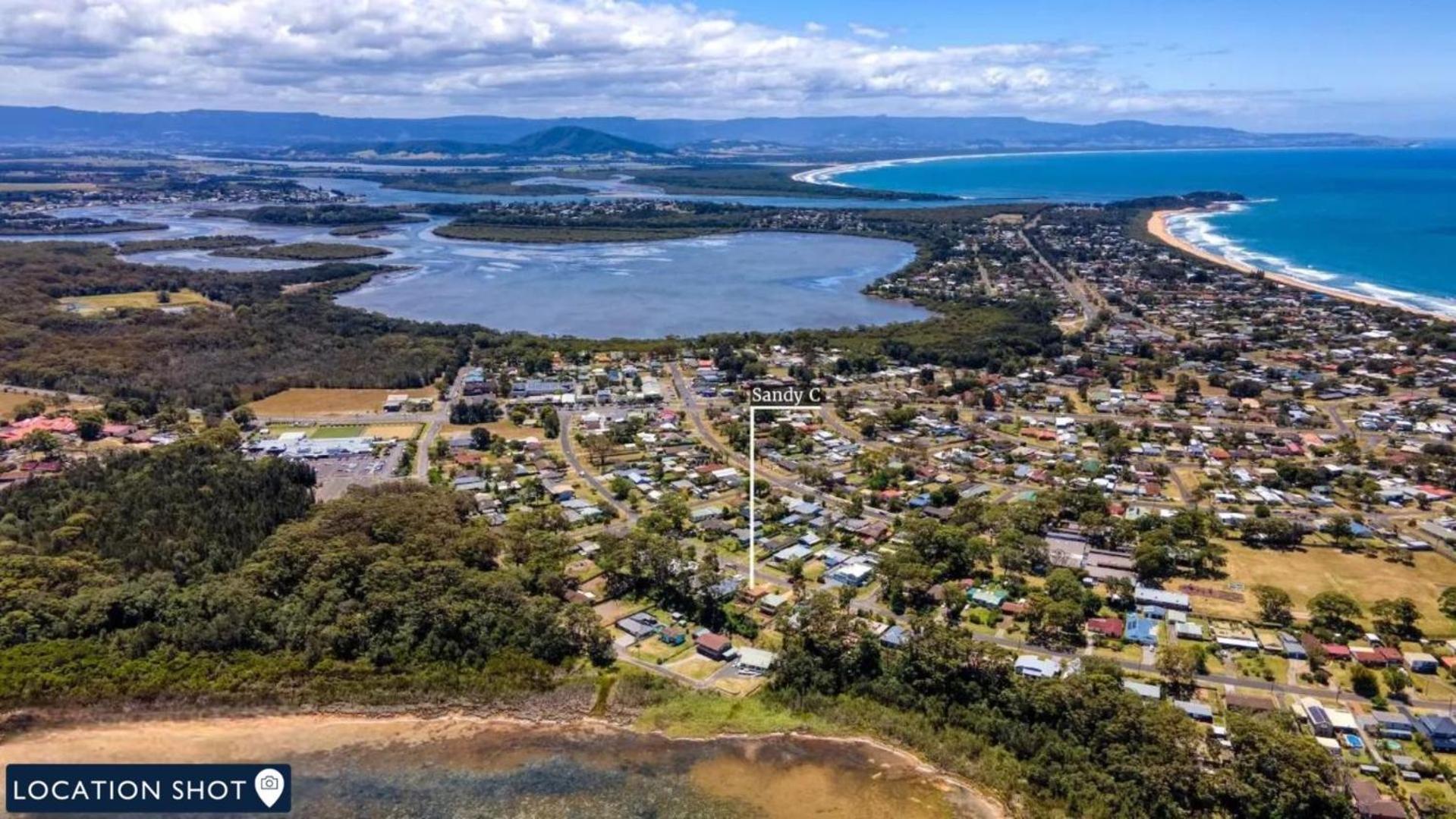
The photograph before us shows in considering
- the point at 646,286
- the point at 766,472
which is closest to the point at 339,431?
the point at 766,472

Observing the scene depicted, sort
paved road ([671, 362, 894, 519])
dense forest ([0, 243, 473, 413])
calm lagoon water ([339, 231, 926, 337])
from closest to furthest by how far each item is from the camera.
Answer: paved road ([671, 362, 894, 519])
dense forest ([0, 243, 473, 413])
calm lagoon water ([339, 231, 926, 337])

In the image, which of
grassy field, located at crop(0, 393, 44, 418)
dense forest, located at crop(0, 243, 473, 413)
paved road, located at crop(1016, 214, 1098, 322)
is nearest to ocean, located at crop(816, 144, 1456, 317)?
paved road, located at crop(1016, 214, 1098, 322)

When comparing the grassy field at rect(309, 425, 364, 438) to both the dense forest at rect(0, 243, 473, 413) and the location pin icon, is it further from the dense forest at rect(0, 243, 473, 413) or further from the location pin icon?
the location pin icon

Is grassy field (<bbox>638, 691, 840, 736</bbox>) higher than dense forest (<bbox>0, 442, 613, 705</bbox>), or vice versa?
dense forest (<bbox>0, 442, 613, 705</bbox>)

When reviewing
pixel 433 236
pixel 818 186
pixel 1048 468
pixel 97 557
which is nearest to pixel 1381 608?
pixel 1048 468

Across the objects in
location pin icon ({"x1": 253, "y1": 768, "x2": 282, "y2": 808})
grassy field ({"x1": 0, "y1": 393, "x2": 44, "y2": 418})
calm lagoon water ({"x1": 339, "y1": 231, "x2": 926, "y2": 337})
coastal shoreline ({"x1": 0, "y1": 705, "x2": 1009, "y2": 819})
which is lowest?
coastal shoreline ({"x1": 0, "y1": 705, "x2": 1009, "y2": 819})

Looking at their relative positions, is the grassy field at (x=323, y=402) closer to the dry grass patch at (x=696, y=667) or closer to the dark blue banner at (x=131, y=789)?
the dark blue banner at (x=131, y=789)
